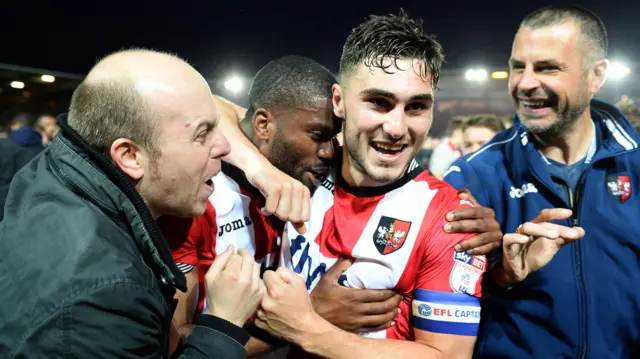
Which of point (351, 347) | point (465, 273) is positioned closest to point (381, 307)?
point (351, 347)

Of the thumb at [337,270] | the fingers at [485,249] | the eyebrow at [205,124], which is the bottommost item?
the thumb at [337,270]

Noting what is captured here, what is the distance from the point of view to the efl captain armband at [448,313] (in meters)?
1.37

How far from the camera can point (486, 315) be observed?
1727 millimetres

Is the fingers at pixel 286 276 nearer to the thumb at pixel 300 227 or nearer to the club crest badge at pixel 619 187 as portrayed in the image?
the thumb at pixel 300 227

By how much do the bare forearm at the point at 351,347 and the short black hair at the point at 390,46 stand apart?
758 mm

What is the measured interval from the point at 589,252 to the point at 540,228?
13.2 inches

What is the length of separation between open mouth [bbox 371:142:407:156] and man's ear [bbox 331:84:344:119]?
0.17 m

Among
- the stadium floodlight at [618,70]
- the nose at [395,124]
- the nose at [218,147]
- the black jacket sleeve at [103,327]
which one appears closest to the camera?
the black jacket sleeve at [103,327]

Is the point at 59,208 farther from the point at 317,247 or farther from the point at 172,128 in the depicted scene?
the point at 317,247

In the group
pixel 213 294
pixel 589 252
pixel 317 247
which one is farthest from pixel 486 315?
pixel 213 294

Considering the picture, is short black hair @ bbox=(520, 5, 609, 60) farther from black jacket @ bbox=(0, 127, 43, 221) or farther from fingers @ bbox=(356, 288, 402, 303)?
black jacket @ bbox=(0, 127, 43, 221)

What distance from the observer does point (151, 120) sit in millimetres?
1110

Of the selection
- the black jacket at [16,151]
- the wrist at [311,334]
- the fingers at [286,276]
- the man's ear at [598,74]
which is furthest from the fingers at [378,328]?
the black jacket at [16,151]

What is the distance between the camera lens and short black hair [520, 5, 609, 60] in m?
1.75
